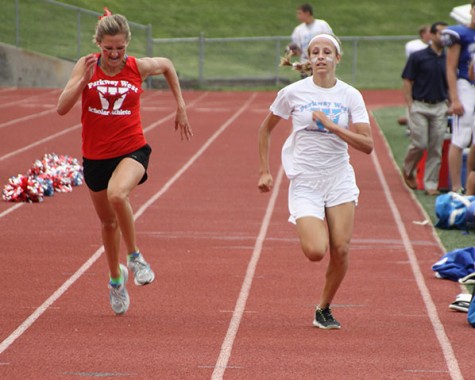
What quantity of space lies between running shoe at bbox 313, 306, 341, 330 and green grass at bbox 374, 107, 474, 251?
3.51m

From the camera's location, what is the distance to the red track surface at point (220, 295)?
6766 mm

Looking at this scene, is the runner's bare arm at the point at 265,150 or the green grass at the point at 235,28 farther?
the green grass at the point at 235,28

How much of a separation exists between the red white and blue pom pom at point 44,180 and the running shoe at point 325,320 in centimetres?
655

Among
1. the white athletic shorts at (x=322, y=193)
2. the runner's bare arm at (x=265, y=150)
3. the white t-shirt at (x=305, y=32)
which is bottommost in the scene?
the white t-shirt at (x=305, y=32)

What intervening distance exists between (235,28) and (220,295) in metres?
42.1

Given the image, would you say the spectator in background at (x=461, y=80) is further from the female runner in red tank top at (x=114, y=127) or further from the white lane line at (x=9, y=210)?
the female runner in red tank top at (x=114, y=127)

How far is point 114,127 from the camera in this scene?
25.6 ft

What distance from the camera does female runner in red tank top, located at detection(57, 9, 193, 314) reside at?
754 centimetres

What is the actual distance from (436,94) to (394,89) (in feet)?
69.0

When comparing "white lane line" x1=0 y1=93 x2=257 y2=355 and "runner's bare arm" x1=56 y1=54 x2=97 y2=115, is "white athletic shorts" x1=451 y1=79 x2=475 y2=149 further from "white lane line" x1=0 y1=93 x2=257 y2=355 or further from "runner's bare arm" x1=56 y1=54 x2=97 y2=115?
"runner's bare arm" x1=56 y1=54 x2=97 y2=115

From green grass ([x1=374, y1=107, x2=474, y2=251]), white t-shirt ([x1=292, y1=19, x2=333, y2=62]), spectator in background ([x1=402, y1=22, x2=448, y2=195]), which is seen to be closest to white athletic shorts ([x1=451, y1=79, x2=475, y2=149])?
green grass ([x1=374, y1=107, x2=474, y2=251])

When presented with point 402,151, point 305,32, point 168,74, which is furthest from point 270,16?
point 168,74

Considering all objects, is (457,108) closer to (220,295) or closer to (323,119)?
(220,295)

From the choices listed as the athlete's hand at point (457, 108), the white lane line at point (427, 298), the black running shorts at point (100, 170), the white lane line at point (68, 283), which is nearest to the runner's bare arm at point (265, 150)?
the black running shorts at point (100, 170)
